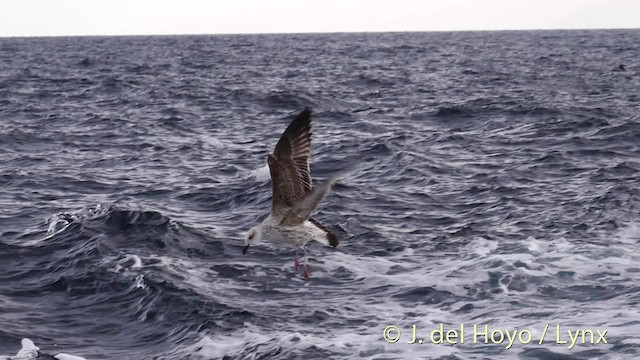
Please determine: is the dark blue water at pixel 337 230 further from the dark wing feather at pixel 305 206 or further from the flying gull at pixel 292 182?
the dark wing feather at pixel 305 206

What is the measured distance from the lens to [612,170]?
55.0ft

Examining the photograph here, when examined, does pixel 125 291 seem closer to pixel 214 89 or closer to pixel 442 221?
pixel 442 221

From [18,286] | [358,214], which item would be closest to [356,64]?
[358,214]

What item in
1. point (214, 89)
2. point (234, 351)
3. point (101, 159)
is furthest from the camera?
point (214, 89)

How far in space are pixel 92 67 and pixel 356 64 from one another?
16.1m

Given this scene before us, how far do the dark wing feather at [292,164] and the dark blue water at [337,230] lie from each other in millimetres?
1276

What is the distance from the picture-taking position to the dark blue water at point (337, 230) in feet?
30.3

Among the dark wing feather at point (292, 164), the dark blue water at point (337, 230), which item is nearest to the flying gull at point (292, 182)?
the dark wing feather at point (292, 164)

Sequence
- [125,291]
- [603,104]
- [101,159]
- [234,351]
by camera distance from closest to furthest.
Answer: [234,351], [125,291], [101,159], [603,104]

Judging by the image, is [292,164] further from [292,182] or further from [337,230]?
[337,230]

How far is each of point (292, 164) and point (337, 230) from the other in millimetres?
4608

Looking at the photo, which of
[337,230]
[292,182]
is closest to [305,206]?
[292,182]

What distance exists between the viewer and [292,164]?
355 inches

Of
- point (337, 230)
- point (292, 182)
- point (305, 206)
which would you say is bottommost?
point (337, 230)
